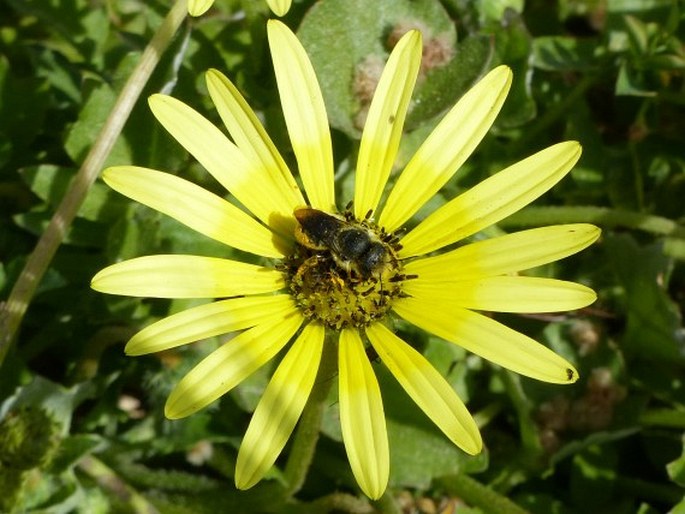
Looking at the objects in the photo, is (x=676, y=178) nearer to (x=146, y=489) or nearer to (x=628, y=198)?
(x=628, y=198)

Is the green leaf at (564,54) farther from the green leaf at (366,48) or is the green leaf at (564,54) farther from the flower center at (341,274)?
the flower center at (341,274)

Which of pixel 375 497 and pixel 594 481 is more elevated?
pixel 375 497

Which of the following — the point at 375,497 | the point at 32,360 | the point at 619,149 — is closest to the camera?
the point at 375,497

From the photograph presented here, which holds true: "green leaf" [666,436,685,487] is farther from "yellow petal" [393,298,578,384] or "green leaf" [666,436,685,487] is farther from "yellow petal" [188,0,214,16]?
"yellow petal" [188,0,214,16]

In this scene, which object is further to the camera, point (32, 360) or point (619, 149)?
point (619, 149)

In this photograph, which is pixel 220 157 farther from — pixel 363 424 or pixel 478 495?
pixel 478 495

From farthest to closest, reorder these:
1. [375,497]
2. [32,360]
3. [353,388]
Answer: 1. [32,360]
2. [353,388]
3. [375,497]

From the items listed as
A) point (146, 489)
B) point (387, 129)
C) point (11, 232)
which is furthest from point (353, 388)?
point (11, 232)

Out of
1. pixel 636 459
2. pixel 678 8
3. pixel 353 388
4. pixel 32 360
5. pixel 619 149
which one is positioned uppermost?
pixel 678 8
